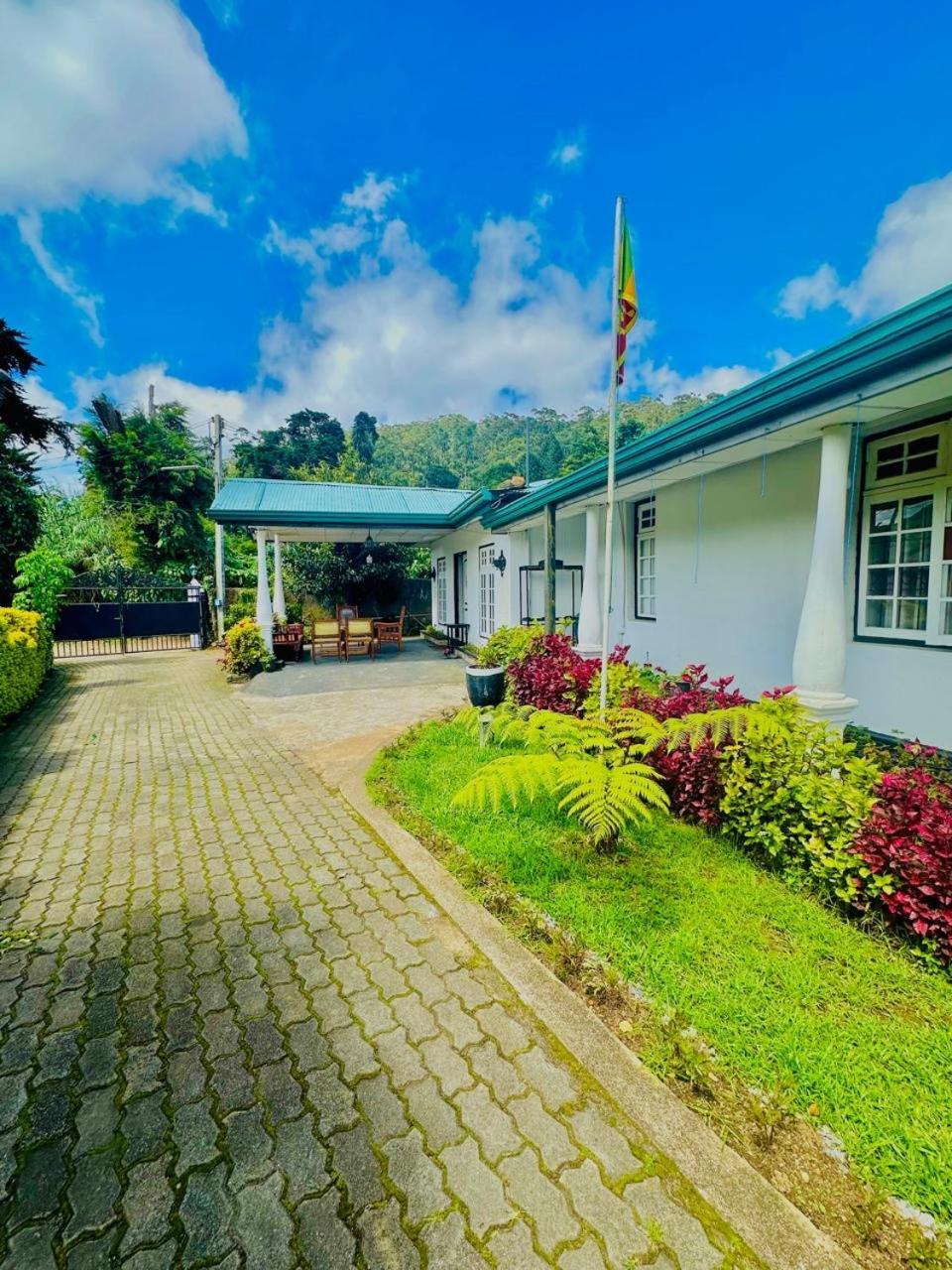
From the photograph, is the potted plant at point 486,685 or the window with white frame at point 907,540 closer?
the window with white frame at point 907,540

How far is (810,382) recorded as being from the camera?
3717 millimetres

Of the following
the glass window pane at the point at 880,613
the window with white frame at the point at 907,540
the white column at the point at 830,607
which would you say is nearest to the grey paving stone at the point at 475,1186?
the white column at the point at 830,607

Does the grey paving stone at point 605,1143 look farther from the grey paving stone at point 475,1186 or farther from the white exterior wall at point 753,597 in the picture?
the white exterior wall at point 753,597

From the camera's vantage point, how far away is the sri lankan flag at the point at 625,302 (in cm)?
370

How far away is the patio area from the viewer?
615 cm

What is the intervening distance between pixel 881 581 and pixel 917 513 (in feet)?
2.11

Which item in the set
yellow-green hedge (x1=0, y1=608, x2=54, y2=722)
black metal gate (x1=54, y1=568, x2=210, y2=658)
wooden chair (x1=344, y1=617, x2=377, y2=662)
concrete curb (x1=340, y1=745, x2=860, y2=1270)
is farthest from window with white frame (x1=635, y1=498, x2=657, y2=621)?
A: black metal gate (x1=54, y1=568, x2=210, y2=658)

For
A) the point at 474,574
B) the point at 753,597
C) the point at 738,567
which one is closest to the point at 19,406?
the point at 474,574

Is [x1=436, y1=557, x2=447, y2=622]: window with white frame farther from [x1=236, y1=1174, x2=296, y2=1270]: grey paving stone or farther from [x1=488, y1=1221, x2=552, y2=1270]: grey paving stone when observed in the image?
[x1=488, y1=1221, x2=552, y2=1270]: grey paving stone

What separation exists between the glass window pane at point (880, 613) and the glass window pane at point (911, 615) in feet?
0.29

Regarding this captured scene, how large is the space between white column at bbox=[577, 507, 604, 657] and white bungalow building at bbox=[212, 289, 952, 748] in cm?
3

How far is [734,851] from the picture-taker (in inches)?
134

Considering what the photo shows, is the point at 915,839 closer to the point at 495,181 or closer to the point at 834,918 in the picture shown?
the point at 834,918

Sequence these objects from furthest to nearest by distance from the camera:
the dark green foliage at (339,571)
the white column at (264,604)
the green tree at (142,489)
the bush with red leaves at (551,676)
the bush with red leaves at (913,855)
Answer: the green tree at (142,489)
the dark green foliage at (339,571)
the white column at (264,604)
the bush with red leaves at (551,676)
the bush with red leaves at (913,855)
